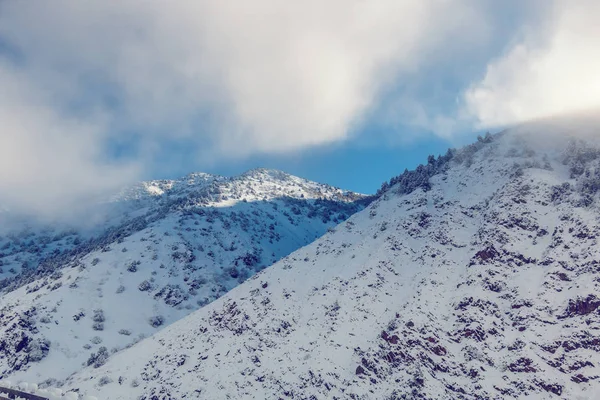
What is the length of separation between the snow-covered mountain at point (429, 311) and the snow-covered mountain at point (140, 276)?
1427 centimetres

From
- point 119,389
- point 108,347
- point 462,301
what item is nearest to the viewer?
point 462,301

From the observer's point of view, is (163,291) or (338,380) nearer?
(338,380)

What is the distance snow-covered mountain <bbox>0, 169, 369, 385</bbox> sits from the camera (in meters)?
68.2

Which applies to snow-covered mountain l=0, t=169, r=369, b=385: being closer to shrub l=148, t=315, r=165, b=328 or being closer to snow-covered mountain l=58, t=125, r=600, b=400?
shrub l=148, t=315, r=165, b=328

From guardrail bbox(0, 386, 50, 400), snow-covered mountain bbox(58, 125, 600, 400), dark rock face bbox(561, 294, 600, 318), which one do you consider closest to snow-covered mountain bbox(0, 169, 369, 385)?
snow-covered mountain bbox(58, 125, 600, 400)

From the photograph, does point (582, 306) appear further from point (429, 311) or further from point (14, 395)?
point (14, 395)

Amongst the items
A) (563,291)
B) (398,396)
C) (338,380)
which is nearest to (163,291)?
(338,380)

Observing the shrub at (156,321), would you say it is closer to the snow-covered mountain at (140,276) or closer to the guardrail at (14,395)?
the snow-covered mountain at (140,276)

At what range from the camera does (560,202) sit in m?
53.5

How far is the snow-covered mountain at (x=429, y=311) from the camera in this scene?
124ft

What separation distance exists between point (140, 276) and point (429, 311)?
6460 cm

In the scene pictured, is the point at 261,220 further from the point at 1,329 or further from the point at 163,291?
the point at 1,329

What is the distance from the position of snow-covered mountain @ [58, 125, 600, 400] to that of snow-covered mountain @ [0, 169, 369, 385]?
1427 cm

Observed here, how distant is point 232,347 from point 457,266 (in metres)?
29.1
